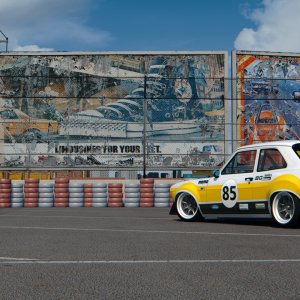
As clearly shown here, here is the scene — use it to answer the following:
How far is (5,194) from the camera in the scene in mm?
21016

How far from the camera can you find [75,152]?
29.1 m

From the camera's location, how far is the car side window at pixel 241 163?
11.1 meters

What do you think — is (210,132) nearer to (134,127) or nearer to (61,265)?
(134,127)

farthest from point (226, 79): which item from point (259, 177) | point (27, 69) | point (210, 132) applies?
point (259, 177)

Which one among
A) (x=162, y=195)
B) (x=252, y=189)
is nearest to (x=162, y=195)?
(x=162, y=195)

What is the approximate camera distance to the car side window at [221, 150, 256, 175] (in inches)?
438

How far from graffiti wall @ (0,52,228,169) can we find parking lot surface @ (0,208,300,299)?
18586 mm

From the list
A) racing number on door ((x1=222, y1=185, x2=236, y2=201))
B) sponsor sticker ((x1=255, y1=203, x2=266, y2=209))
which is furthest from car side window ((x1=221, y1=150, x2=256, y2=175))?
sponsor sticker ((x1=255, y1=203, x2=266, y2=209))

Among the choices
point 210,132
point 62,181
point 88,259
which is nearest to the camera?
point 88,259

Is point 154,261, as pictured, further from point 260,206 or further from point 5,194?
point 5,194

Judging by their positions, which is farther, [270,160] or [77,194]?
[77,194]

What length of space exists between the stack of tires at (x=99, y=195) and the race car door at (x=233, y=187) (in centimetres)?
958

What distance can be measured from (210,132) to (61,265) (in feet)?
76.6

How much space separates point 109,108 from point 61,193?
32.6ft
